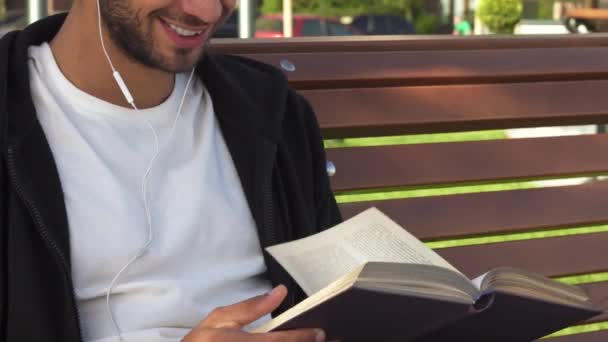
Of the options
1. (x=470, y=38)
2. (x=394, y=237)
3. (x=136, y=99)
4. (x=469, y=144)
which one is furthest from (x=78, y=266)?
(x=470, y=38)

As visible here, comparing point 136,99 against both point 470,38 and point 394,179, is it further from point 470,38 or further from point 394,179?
point 470,38

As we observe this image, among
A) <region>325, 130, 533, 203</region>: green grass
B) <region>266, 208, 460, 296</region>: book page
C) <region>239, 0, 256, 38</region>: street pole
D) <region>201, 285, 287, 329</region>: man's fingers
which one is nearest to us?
<region>201, 285, 287, 329</region>: man's fingers

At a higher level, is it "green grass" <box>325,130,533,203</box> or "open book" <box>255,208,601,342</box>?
"open book" <box>255,208,601,342</box>

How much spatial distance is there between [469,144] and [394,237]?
962 millimetres

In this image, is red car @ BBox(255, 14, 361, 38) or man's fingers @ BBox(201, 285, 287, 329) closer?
man's fingers @ BBox(201, 285, 287, 329)

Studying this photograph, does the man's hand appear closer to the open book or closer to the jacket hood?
the open book

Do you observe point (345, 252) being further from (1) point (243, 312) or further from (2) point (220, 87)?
(2) point (220, 87)

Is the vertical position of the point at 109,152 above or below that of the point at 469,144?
above

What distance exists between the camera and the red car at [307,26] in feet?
60.4

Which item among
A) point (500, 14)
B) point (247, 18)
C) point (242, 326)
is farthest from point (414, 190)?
point (500, 14)

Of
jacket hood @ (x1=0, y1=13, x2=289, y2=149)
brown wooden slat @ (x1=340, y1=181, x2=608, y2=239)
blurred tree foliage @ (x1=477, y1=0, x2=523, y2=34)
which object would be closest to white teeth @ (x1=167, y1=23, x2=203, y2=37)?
jacket hood @ (x1=0, y1=13, x2=289, y2=149)

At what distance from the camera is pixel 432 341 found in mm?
1860

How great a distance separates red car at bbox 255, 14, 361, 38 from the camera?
60.4ft

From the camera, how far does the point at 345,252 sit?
6.54 ft
